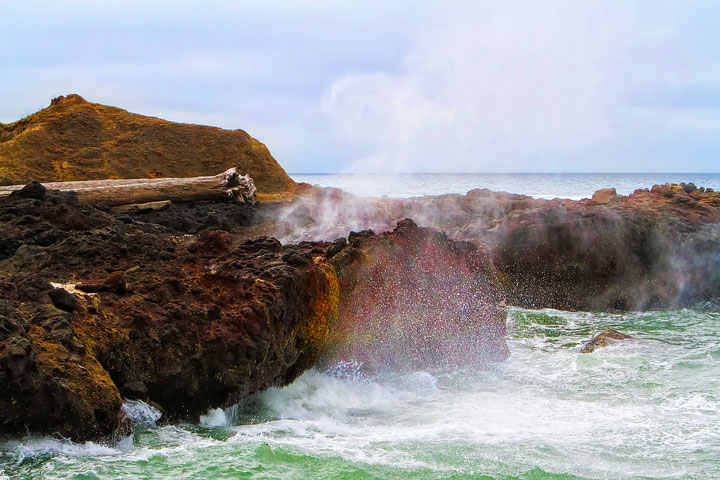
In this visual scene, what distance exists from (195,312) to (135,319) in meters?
0.49

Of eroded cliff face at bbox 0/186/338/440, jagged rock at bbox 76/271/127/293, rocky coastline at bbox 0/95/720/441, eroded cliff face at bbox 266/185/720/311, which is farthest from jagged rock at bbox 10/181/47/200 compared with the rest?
eroded cliff face at bbox 266/185/720/311

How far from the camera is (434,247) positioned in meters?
8.51

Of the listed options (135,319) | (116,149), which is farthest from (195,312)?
(116,149)

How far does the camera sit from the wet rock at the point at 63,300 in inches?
194

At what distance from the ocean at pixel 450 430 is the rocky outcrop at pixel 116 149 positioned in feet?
38.6

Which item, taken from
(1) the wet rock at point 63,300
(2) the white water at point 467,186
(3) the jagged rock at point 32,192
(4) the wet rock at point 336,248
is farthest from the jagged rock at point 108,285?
(2) the white water at point 467,186

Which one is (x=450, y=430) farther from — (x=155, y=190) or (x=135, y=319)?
(x=155, y=190)

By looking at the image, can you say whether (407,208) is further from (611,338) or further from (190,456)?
(190,456)

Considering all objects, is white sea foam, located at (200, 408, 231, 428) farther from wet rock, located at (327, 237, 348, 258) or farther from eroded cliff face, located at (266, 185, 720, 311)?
eroded cliff face, located at (266, 185, 720, 311)

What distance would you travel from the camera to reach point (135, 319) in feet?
17.0

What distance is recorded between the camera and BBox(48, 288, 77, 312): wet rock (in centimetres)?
494

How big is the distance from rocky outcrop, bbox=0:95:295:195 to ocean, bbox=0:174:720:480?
11.8m

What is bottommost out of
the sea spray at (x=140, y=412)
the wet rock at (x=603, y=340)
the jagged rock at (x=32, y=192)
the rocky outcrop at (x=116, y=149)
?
the wet rock at (x=603, y=340)

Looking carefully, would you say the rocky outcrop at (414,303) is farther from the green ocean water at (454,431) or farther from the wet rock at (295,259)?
the wet rock at (295,259)
